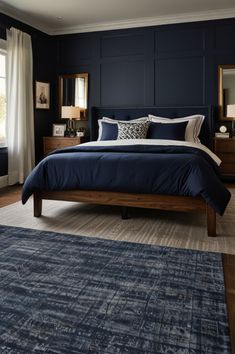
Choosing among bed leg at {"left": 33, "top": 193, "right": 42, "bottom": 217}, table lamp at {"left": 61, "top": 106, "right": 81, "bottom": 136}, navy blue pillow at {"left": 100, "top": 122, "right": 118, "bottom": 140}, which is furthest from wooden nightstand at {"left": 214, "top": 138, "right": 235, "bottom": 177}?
bed leg at {"left": 33, "top": 193, "right": 42, "bottom": 217}

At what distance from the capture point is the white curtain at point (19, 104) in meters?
5.39

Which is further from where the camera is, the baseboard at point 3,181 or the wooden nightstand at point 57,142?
the wooden nightstand at point 57,142

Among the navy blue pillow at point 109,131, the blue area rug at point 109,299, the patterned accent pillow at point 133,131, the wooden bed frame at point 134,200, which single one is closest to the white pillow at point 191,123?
the patterned accent pillow at point 133,131

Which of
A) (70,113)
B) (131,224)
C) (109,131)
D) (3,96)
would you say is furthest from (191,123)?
(3,96)

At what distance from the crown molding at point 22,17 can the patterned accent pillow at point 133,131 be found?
2.47 meters

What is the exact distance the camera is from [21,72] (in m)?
5.50

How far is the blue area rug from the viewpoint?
1555mm

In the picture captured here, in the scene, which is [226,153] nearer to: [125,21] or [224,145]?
[224,145]

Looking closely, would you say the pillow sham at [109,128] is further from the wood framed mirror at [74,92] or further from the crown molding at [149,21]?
the crown molding at [149,21]

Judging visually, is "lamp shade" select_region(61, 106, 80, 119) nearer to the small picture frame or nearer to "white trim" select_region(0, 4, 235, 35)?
the small picture frame

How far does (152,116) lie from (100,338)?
4.55 m

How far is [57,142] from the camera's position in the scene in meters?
6.11

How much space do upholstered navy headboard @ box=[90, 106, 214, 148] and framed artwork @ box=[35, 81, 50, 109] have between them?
933 millimetres

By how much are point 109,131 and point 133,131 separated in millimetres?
490
